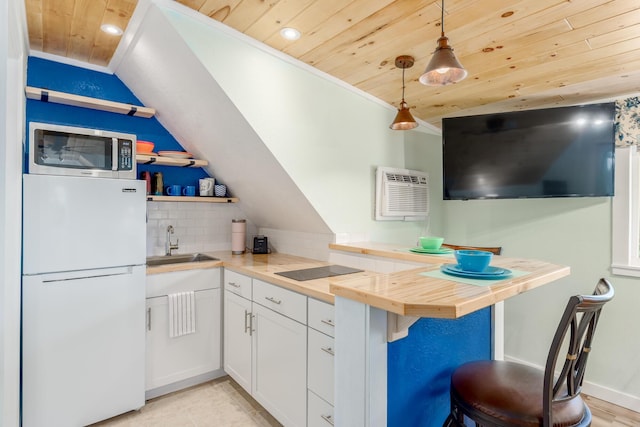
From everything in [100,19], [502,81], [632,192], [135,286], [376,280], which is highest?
[100,19]

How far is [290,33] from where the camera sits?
1.99 m

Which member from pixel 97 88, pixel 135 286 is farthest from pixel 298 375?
pixel 97 88

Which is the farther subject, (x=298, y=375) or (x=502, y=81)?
(x=502, y=81)

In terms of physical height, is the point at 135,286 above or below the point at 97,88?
below

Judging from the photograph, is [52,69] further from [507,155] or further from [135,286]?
[507,155]

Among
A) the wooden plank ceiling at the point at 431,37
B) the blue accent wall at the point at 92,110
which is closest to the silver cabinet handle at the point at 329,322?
the wooden plank ceiling at the point at 431,37

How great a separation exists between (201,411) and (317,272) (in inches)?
47.5

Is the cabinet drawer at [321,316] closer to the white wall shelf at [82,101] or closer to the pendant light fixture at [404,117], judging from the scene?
the pendant light fixture at [404,117]

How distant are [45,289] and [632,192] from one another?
150 inches

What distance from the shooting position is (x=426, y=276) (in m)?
1.34

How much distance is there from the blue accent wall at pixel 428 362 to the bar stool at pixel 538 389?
12 cm

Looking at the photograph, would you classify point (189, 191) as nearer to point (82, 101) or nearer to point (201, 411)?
point (82, 101)

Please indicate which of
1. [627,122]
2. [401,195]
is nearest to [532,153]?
[627,122]

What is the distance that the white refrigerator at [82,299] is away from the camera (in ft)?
6.24
